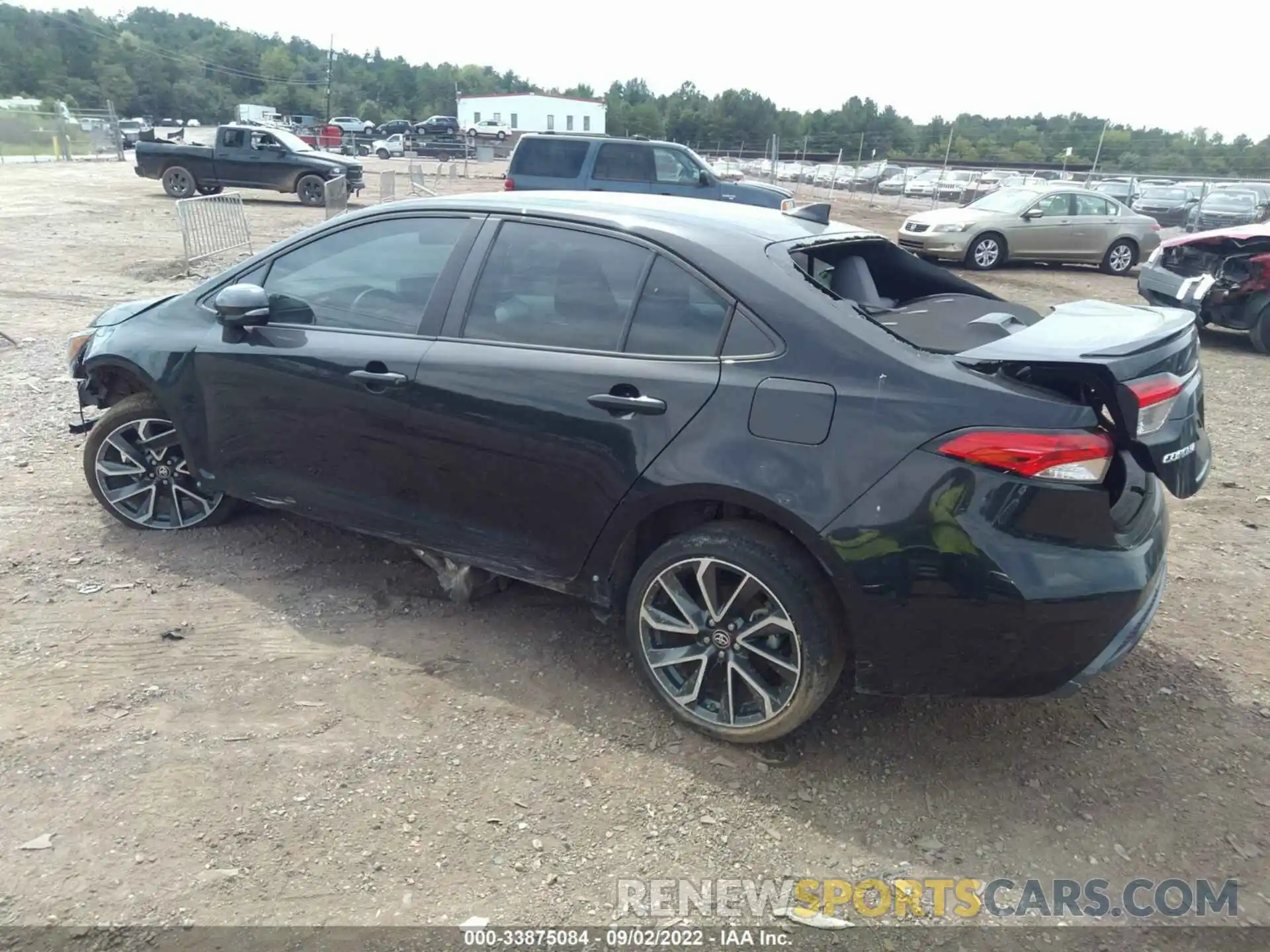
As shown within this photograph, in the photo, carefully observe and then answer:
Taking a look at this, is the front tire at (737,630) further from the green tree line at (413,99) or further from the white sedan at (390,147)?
the white sedan at (390,147)

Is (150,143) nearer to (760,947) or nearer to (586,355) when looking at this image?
(586,355)

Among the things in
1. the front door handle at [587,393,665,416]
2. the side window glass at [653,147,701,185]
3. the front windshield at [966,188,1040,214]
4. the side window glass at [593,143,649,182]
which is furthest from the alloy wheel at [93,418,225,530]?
the front windshield at [966,188,1040,214]

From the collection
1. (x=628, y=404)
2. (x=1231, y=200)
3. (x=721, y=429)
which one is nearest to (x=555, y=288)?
(x=628, y=404)

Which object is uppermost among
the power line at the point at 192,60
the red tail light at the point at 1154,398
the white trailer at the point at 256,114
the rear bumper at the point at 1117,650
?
the power line at the point at 192,60

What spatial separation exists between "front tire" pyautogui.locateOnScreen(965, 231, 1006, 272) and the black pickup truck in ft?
50.3

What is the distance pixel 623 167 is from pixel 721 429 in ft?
41.9

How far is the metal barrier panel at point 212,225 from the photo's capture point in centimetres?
1180

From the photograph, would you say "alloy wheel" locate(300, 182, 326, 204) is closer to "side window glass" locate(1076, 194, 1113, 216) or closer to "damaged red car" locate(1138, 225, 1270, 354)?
"side window glass" locate(1076, 194, 1113, 216)

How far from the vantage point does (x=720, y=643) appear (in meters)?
2.97

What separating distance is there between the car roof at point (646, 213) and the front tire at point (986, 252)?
13.3 meters

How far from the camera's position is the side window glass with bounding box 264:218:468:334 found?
3.59 metres

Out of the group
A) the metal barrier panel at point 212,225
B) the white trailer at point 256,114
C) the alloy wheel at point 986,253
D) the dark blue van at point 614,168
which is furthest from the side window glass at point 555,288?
the white trailer at point 256,114

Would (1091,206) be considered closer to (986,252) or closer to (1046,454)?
(986,252)

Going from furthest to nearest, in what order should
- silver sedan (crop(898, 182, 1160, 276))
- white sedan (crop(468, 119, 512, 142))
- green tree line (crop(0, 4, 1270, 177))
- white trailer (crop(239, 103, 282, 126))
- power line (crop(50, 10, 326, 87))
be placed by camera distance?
1. power line (crop(50, 10, 326, 87))
2. white trailer (crop(239, 103, 282, 126))
3. white sedan (crop(468, 119, 512, 142))
4. green tree line (crop(0, 4, 1270, 177))
5. silver sedan (crop(898, 182, 1160, 276))
